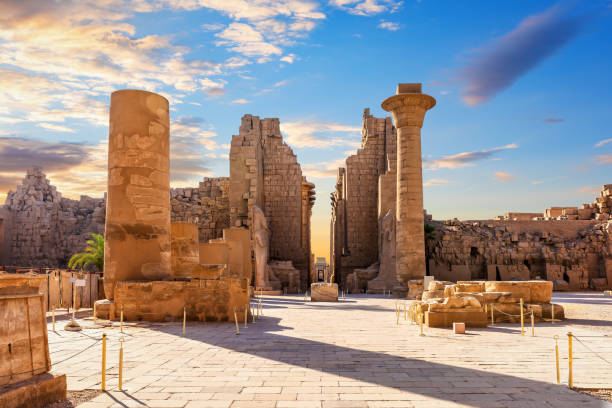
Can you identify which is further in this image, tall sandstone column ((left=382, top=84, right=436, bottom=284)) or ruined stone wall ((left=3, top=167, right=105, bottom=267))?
ruined stone wall ((left=3, top=167, right=105, bottom=267))

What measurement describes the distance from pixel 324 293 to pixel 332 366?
40.3 feet

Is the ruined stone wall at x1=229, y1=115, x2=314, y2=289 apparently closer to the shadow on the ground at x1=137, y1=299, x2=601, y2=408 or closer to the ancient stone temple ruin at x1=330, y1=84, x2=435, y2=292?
the ancient stone temple ruin at x1=330, y1=84, x2=435, y2=292

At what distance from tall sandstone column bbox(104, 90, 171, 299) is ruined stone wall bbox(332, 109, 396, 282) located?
18152 millimetres

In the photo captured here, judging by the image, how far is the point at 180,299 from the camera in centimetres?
1051

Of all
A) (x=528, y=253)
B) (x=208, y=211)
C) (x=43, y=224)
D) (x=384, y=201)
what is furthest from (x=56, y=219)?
(x=528, y=253)

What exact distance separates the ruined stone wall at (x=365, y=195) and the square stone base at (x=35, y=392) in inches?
947

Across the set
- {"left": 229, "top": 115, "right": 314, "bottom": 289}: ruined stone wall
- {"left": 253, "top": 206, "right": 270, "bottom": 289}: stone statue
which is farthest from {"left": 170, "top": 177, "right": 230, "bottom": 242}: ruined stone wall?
{"left": 253, "top": 206, "right": 270, "bottom": 289}: stone statue

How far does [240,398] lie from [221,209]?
79.9ft

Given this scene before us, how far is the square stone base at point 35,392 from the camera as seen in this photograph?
3.89 meters

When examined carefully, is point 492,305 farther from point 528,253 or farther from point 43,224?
point 43,224

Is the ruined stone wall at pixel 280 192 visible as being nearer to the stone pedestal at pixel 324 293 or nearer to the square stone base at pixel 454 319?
the stone pedestal at pixel 324 293

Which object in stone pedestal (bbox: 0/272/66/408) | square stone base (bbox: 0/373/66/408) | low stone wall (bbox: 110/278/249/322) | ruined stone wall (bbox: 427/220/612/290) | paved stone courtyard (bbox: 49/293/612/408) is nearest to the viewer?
square stone base (bbox: 0/373/66/408)

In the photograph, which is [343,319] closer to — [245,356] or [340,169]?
[245,356]

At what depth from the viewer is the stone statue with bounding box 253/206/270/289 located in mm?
23062
